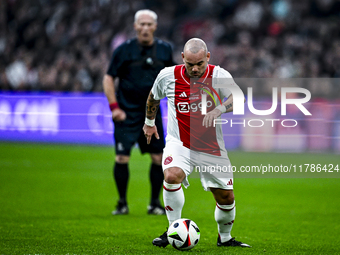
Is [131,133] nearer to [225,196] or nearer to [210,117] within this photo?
[225,196]

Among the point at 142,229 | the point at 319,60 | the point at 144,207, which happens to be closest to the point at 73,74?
the point at 319,60

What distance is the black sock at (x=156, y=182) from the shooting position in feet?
21.5

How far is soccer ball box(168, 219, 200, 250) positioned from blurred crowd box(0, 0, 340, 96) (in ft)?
33.6

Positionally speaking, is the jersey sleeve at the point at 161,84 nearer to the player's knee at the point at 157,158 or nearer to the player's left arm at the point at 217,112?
the player's left arm at the point at 217,112

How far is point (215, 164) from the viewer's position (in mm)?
4559

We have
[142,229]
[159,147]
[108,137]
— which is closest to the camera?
[142,229]

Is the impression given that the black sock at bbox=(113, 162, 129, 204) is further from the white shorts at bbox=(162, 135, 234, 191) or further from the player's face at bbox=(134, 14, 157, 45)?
the white shorts at bbox=(162, 135, 234, 191)

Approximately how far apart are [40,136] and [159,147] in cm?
866

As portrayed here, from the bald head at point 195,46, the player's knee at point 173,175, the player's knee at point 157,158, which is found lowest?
the player's knee at point 157,158

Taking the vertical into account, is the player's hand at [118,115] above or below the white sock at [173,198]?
above

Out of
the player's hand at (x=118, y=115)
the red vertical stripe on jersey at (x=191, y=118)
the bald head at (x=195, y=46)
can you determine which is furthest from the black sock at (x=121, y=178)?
the bald head at (x=195, y=46)

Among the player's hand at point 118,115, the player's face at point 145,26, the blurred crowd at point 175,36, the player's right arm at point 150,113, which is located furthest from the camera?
the blurred crowd at point 175,36

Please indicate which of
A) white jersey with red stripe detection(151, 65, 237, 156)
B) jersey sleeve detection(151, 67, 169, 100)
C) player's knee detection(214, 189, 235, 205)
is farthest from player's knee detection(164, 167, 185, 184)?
jersey sleeve detection(151, 67, 169, 100)

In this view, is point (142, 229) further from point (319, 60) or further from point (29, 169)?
point (319, 60)
